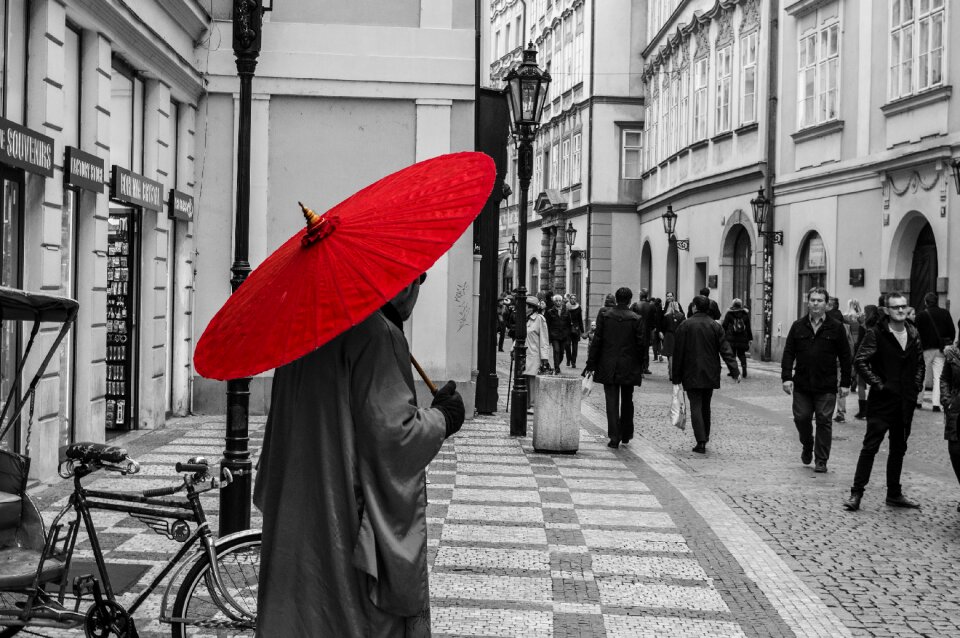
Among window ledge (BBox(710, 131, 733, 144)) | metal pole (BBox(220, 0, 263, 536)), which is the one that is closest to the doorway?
metal pole (BBox(220, 0, 263, 536))

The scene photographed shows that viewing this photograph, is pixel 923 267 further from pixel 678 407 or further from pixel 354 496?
pixel 354 496

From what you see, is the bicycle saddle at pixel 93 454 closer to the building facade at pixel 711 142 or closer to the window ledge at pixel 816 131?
the window ledge at pixel 816 131

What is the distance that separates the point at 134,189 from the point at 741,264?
2279 cm

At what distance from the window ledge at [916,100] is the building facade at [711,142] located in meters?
5.79

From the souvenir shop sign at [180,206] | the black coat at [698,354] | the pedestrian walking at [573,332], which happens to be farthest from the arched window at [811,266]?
the souvenir shop sign at [180,206]

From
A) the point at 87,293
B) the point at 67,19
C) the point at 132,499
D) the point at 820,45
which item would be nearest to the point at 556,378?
the point at 87,293

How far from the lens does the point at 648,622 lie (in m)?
5.82

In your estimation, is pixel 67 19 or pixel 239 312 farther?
pixel 67 19

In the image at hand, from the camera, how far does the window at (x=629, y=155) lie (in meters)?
44.6

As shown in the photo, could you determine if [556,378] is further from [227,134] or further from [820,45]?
[820,45]

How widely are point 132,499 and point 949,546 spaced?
570 centimetres

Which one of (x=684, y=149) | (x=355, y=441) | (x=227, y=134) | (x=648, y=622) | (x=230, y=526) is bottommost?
(x=648, y=622)

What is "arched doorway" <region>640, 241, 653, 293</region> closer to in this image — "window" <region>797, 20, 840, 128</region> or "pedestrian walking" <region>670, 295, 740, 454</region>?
"window" <region>797, 20, 840, 128</region>

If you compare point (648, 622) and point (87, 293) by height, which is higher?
point (87, 293)
